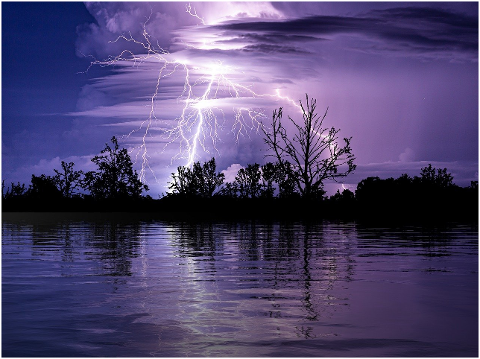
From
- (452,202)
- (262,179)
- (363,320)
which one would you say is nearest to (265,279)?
(363,320)

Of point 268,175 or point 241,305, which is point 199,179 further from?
point 241,305

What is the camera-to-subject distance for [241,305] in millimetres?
7613

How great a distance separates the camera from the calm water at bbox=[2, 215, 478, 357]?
566cm

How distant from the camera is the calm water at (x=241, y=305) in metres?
5.66

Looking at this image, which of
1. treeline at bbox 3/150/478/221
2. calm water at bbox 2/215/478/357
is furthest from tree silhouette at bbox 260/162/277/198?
calm water at bbox 2/215/478/357

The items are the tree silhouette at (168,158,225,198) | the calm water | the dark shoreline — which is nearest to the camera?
the calm water

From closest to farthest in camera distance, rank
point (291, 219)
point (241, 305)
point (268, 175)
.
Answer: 1. point (241, 305)
2. point (291, 219)
3. point (268, 175)

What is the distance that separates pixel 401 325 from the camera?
21.4ft

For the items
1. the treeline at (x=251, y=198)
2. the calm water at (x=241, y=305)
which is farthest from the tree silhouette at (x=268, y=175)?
the calm water at (x=241, y=305)

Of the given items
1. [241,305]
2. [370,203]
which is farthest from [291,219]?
[241,305]

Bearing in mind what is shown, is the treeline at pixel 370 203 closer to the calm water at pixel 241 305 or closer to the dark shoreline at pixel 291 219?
the dark shoreline at pixel 291 219

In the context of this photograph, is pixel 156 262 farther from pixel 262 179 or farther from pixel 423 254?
pixel 262 179

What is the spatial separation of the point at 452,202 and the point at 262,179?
34.7 meters

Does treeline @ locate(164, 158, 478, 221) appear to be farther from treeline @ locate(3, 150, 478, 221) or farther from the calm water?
the calm water
